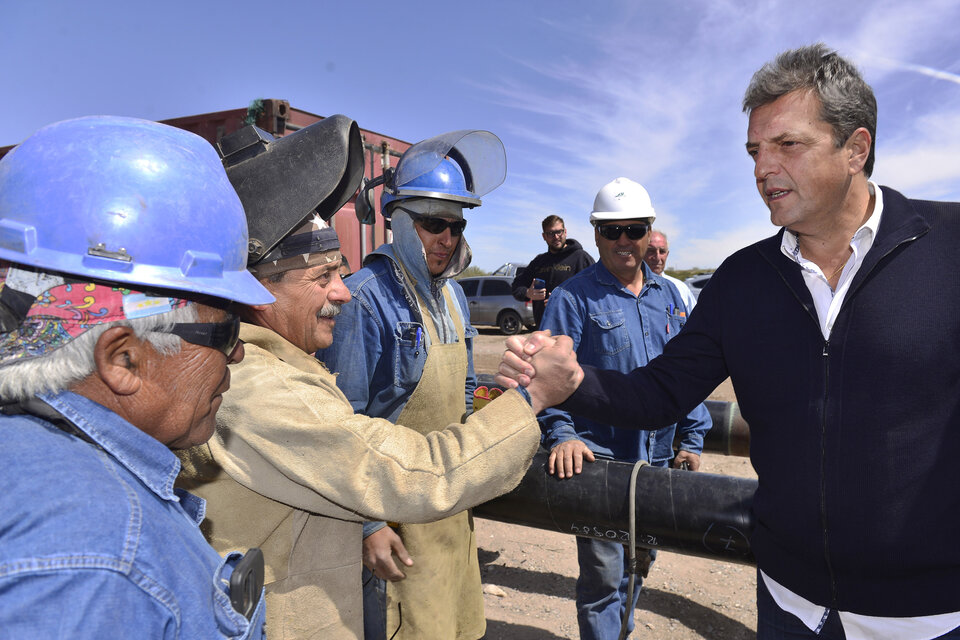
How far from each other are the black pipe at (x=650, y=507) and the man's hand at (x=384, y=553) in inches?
21.8

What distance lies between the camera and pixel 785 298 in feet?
5.65

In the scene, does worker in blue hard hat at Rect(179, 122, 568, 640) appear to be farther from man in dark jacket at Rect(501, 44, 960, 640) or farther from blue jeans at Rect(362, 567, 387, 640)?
blue jeans at Rect(362, 567, 387, 640)

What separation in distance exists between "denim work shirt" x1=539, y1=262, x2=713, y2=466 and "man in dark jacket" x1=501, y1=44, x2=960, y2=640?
114 centimetres

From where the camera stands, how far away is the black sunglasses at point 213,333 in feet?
3.24

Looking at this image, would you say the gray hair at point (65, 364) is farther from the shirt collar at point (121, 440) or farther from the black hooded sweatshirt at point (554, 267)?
the black hooded sweatshirt at point (554, 267)

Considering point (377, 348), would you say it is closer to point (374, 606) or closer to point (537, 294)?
point (374, 606)

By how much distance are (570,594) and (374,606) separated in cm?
188

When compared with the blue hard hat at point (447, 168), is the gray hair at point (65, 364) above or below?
below

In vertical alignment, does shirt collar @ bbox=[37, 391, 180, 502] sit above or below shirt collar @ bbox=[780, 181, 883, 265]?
below

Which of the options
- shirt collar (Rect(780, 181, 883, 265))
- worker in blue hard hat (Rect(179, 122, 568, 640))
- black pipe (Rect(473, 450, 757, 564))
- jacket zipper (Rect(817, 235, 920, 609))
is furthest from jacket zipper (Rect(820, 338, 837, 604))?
worker in blue hard hat (Rect(179, 122, 568, 640))

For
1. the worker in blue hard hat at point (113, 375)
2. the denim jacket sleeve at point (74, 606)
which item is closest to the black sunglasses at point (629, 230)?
the worker in blue hard hat at point (113, 375)

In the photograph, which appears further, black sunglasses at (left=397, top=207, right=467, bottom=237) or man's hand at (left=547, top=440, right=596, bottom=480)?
black sunglasses at (left=397, top=207, right=467, bottom=237)

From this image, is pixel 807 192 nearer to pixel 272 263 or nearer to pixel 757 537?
pixel 757 537

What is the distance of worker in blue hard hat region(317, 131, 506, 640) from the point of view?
7.61 ft
